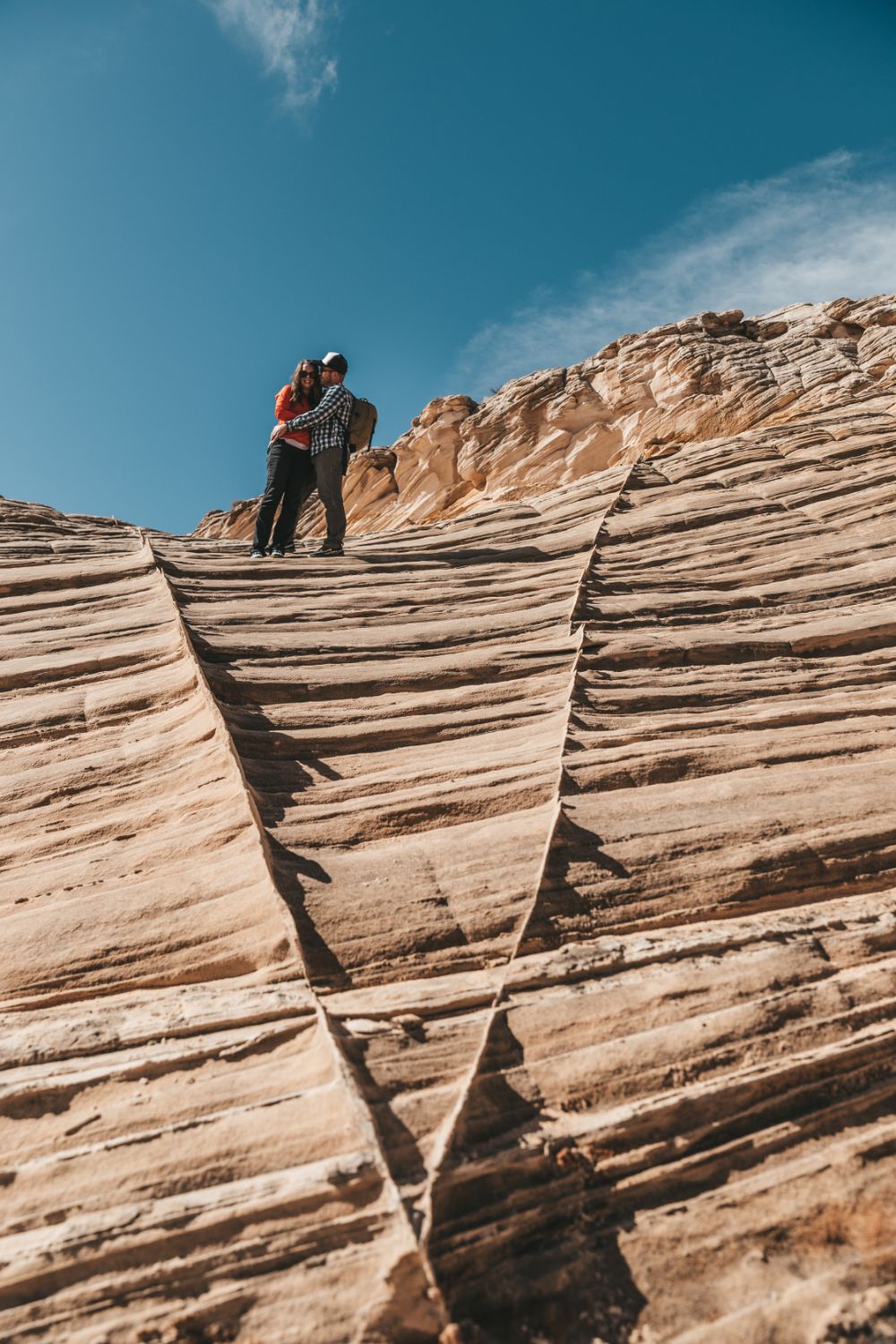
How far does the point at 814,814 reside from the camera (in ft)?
12.4

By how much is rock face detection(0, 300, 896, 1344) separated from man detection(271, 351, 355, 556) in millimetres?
1972

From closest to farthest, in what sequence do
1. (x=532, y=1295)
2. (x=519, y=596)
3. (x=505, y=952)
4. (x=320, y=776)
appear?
1. (x=532, y=1295)
2. (x=505, y=952)
3. (x=320, y=776)
4. (x=519, y=596)

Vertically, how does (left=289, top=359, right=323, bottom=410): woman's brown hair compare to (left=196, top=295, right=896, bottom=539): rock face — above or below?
below

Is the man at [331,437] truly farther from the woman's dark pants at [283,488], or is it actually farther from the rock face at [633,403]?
the rock face at [633,403]

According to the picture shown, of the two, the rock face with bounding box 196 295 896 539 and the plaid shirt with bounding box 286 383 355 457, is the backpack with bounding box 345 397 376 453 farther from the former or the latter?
the rock face with bounding box 196 295 896 539

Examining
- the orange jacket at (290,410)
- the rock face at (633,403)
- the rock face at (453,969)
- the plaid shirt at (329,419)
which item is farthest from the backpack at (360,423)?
the rock face at (633,403)

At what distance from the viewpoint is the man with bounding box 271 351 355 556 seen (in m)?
7.72

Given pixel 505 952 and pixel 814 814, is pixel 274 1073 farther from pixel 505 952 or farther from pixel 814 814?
pixel 814 814

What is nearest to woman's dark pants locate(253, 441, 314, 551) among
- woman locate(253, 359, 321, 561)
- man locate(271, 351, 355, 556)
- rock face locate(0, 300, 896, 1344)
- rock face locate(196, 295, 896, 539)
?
woman locate(253, 359, 321, 561)

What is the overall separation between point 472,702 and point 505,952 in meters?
2.04

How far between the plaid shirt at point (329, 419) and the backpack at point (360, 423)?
0.13 ft

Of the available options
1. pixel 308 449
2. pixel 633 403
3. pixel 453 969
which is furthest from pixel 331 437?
pixel 633 403

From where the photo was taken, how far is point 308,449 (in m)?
7.98

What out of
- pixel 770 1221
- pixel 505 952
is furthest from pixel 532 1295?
pixel 505 952
